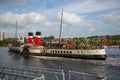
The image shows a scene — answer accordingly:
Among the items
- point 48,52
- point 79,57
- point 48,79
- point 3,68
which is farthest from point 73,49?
point 3,68

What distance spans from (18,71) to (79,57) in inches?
1827

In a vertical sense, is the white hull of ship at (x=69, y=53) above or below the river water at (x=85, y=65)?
above

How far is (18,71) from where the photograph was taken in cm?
1858

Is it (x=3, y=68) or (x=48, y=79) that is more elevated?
(x=3, y=68)

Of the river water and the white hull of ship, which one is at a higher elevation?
the white hull of ship

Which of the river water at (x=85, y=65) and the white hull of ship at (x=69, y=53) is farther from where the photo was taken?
the white hull of ship at (x=69, y=53)

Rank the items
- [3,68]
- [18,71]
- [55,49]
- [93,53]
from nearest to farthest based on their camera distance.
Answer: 1. [18,71]
2. [3,68]
3. [93,53]
4. [55,49]

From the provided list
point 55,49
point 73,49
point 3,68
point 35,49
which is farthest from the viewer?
point 35,49

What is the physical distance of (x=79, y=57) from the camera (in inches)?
2518

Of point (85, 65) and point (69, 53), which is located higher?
point (69, 53)

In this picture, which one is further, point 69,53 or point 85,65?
point 69,53

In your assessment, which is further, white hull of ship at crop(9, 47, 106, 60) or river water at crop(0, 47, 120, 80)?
white hull of ship at crop(9, 47, 106, 60)

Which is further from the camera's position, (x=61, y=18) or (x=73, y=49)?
(x=61, y=18)

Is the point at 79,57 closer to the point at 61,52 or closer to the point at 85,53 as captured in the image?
the point at 85,53
